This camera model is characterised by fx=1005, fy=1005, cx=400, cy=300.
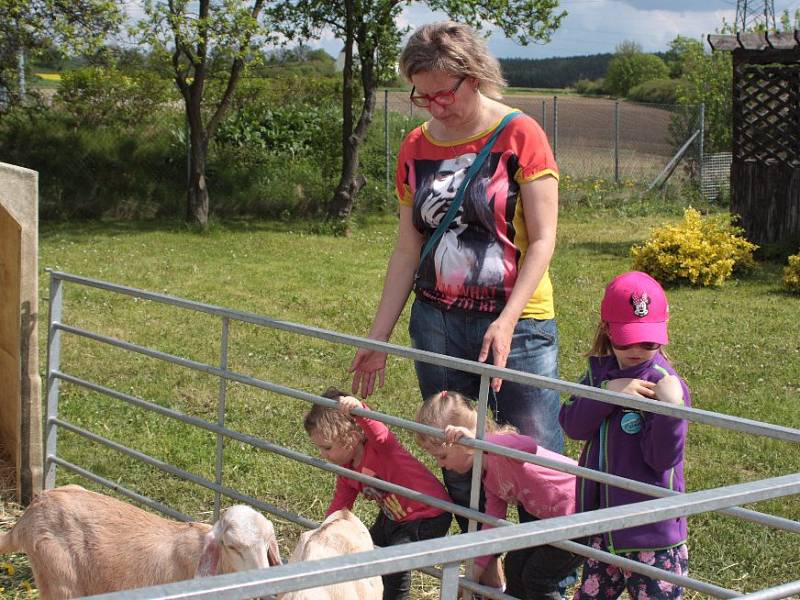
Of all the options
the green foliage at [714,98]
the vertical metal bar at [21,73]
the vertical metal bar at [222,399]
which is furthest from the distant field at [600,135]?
the vertical metal bar at [222,399]

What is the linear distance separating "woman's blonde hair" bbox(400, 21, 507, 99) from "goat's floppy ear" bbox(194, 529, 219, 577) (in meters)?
1.52

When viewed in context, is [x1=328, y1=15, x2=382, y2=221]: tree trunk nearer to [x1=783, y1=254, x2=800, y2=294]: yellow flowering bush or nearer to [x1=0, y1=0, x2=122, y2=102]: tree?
[x1=0, y1=0, x2=122, y2=102]: tree

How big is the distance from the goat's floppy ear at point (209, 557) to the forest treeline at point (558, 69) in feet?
167

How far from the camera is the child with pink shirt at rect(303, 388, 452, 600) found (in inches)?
134

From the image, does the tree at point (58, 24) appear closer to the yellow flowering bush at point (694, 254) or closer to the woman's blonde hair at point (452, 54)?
the yellow flowering bush at point (694, 254)

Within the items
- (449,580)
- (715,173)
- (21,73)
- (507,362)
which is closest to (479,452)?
(507,362)

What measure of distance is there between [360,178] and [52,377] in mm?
11962

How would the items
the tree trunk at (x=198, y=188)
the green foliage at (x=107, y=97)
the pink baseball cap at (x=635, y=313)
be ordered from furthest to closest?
the green foliage at (x=107, y=97), the tree trunk at (x=198, y=188), the pink baseball cap at (x=635, y=313)

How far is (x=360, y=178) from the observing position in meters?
16.3

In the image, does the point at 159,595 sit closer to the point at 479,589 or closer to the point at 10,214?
the point at 479,589

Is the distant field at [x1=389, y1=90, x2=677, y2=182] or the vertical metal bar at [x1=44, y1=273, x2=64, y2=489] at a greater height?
the distant field at [x1=389, y1=90, x2=677, y2=182]

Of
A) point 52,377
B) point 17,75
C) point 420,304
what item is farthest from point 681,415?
point 17,75

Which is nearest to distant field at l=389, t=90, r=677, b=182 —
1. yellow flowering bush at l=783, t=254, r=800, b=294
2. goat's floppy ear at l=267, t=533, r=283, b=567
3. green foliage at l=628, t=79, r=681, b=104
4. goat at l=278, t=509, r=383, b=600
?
green foliage at l=628, t=79, r=681, b=104

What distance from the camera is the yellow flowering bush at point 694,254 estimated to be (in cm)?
1080
